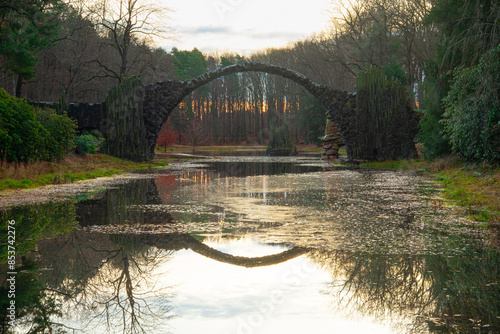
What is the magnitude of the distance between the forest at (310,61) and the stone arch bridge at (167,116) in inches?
96.8

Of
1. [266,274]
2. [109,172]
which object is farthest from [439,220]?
[109,172]

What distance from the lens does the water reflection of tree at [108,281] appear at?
4281mm

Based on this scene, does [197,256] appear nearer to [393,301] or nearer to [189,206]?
[393,301]

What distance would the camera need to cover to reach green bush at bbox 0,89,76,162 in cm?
1650

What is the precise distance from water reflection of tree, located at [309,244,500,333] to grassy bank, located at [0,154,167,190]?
11508 mm

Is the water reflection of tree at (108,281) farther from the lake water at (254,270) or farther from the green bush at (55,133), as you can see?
the green bush at (55,133)

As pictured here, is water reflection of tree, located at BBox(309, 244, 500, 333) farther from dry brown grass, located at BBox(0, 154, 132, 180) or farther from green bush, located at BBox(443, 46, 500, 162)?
dry brown grass, located at BBox(0, 154, 132, 180)

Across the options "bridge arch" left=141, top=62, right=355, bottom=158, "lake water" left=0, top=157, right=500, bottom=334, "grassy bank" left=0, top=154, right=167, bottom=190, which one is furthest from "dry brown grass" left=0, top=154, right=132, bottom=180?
"lake water" left=0, top=157, right=500, bottom=334

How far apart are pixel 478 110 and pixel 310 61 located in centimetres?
3956

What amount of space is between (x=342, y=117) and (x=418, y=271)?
24540 mm

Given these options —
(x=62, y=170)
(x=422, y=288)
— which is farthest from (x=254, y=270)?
(x=62, y=170)

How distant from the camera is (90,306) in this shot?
4535 millimetres

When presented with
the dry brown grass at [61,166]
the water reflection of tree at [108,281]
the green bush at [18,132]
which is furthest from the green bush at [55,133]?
the water reflection of tree at [108,281]

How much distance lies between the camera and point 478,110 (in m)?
15.4
